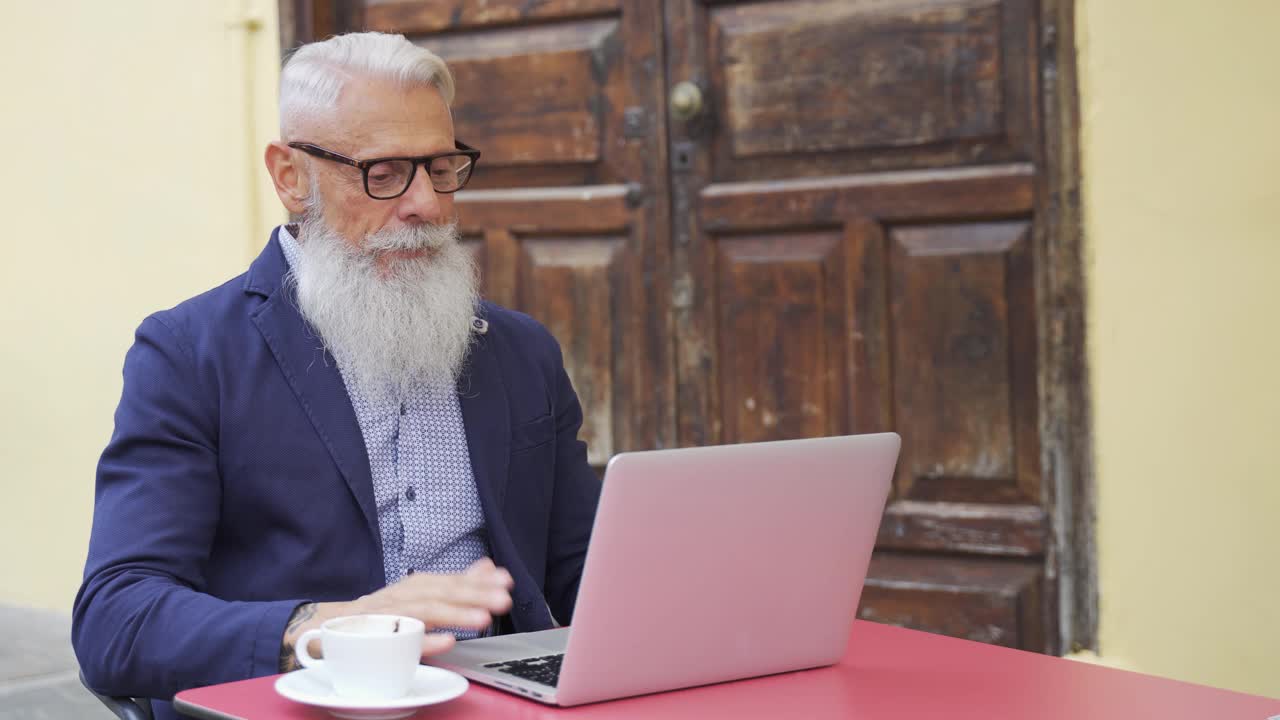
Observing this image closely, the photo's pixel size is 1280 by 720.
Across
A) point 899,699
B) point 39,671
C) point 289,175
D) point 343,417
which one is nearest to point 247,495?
point 343,417

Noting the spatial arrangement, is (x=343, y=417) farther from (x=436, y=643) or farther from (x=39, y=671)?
(x=39, y=671)

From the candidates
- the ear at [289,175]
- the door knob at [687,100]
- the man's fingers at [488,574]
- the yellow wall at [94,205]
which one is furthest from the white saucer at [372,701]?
the yellow wall at [94,205]

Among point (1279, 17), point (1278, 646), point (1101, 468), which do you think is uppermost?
point (1279, 17)

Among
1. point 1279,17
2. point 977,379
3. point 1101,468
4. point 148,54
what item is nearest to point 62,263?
point 148,54

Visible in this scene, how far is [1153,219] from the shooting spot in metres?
3.30

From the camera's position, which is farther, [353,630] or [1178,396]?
[1178,396]

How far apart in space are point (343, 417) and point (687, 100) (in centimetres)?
204

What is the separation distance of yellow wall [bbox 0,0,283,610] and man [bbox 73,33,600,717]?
2553 millimetres

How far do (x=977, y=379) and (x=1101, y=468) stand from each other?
0.39 meters

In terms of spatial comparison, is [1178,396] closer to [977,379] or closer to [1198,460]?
[1198,460]

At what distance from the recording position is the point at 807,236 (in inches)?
154

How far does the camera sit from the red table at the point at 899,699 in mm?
1508

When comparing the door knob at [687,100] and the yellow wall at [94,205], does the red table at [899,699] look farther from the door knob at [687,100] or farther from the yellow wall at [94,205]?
the yellow wall at [94,205]

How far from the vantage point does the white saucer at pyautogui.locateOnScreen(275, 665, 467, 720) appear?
1.43 metres
